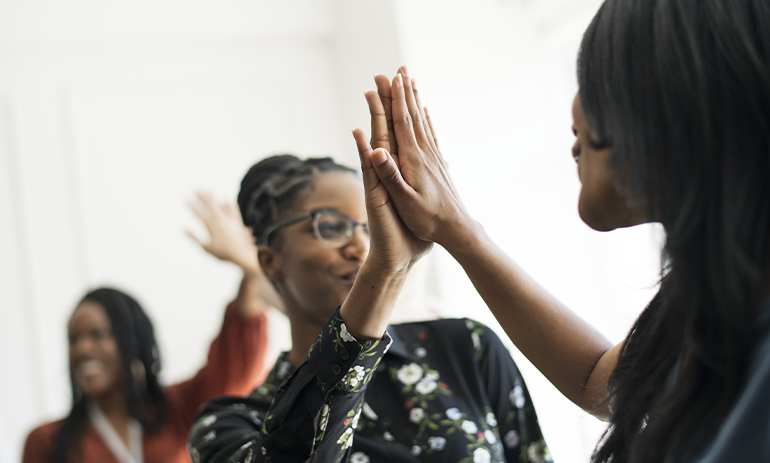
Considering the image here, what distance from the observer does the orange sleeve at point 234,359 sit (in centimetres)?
199

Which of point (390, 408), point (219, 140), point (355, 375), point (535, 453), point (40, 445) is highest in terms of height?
point (219, 140)

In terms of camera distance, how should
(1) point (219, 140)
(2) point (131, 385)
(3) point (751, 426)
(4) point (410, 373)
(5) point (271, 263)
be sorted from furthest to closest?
(1) point (219, 140) → (2) point (131, 385) → (5) point (271, 263) → (4) point (410, 373) → (3) point (751, 426)

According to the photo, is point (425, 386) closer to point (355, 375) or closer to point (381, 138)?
point (355, 375)

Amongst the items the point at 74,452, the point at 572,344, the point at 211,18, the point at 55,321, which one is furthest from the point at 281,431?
the point at 211,18

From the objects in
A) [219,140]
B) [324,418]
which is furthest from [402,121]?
[219,140]

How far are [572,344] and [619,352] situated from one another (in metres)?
0.10

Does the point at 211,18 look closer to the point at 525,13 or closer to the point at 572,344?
the point at 525,13

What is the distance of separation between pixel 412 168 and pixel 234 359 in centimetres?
140

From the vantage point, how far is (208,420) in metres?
1.03

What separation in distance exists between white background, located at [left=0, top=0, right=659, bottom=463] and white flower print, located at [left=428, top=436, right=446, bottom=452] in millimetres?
1269

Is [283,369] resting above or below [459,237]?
below

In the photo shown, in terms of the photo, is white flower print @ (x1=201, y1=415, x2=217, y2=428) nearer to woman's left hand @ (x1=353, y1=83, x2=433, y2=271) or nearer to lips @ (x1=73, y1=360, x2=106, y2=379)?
woman's left hand @ (x1=353, y1=83, x2=433, y2=271)

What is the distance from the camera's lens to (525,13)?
2473mm

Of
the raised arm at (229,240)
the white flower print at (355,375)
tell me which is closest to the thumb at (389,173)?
the white flower print at (355,375)
